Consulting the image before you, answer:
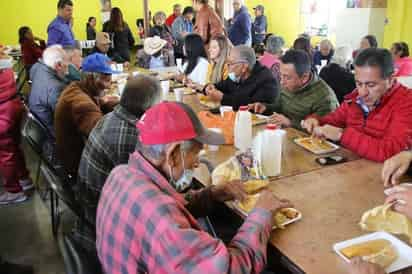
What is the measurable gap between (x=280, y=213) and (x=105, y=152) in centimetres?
92

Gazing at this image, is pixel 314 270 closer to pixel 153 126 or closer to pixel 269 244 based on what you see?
pixel 269 244

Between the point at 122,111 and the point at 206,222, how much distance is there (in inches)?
26.2

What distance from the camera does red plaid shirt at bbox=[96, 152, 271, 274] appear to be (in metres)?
0.96

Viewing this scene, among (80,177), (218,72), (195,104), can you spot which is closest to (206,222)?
(80,177)

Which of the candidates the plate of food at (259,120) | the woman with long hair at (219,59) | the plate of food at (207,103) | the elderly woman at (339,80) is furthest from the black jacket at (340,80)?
Result: the plate of food at (259,120)

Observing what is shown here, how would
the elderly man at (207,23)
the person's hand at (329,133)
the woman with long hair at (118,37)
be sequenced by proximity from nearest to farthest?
the person's hand at (329,133) → the elderly man at (207,23) → the woman with long hair at (118,37)

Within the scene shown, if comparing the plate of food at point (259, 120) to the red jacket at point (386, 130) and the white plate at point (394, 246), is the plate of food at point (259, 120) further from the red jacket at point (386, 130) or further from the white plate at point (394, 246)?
the white plate at point (394, 246)

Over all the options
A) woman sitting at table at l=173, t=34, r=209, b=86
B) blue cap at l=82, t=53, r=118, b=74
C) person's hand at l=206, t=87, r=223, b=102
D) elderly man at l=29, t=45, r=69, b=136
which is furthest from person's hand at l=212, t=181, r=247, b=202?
woman sitting at table at l=173, t=34, r=209, b=86

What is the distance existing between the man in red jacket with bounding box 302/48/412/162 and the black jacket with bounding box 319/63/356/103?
1580 mm

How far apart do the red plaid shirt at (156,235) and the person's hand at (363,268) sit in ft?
0.78

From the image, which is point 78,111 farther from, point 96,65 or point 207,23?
point 207,23

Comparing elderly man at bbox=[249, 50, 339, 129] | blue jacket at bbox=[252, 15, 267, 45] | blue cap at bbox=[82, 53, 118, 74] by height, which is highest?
blue jacket at bbox=[252, 15, 267, 45]

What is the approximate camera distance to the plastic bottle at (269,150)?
5.49ft

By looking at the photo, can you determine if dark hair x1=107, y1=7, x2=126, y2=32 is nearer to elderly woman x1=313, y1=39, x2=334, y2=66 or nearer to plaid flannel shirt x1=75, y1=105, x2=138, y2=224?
elderly woman x1=313, y1=39, x2=334, y2=66
